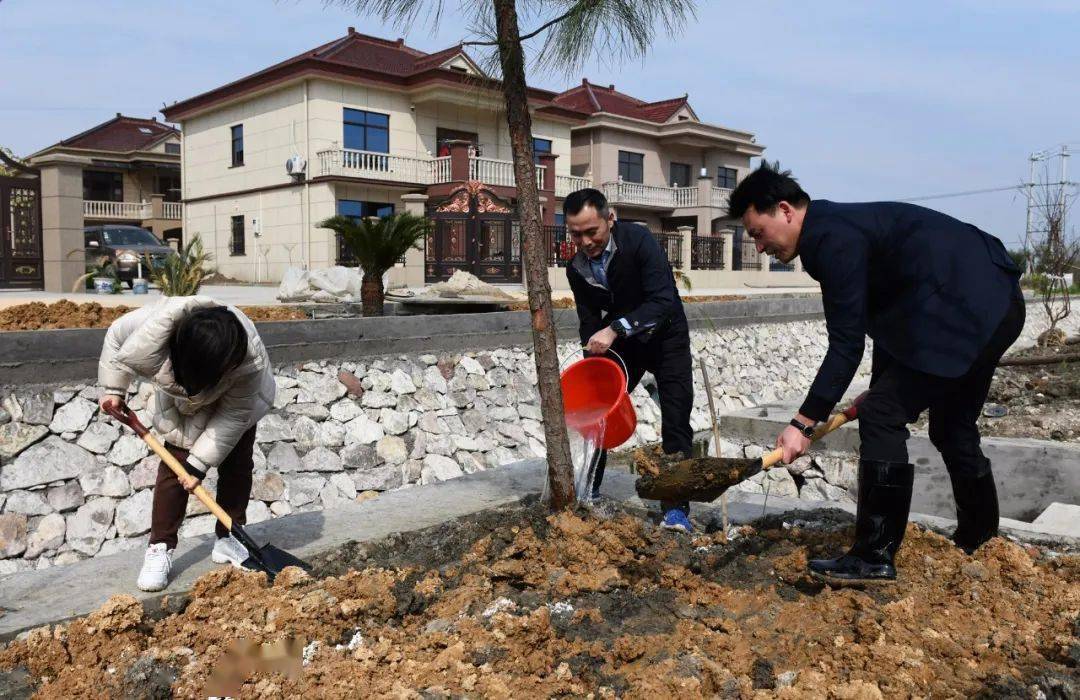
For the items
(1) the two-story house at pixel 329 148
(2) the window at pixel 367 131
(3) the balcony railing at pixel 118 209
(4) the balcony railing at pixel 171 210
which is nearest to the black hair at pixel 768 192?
(1) the two-story house at pixel 329 148

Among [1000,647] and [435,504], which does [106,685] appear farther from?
[1000,647]

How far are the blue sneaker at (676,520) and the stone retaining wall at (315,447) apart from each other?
224 centimetres

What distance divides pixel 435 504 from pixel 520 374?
159 inches

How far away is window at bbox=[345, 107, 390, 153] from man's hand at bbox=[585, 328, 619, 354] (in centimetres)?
2175

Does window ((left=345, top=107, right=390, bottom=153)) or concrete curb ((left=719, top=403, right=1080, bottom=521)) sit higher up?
window ((left=345, top=107, right=390, bottom=153))

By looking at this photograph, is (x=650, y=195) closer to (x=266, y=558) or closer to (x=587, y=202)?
(x=587, y=202)

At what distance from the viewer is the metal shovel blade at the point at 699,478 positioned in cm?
302

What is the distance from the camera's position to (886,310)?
2994mm

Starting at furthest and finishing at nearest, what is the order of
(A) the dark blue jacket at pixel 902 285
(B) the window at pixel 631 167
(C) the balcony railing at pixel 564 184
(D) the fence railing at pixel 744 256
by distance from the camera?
(B) the window at pixel 631 167 < (C) the balcony railing at pixel 564 184 < (D) the fence railing at pixel 744 256 < (A) the dark blue jacket at pixel 902 285

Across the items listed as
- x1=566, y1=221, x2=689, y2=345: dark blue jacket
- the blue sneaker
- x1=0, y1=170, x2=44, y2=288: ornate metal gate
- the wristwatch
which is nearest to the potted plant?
x1=0, y1=170, x2=44, y2=288: ornate metal gate

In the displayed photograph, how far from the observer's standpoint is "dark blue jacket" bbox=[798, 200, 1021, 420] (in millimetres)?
2820

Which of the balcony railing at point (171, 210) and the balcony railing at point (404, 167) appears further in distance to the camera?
the balcony railing at point (171, 210)

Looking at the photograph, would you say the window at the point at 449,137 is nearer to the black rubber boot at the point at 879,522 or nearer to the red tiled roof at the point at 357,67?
the red tiled roof at the point at 357,67

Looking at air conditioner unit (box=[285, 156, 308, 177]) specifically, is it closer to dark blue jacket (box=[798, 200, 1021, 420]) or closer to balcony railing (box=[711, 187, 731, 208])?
balcony railing (box=[711, 187, 731, 208])
